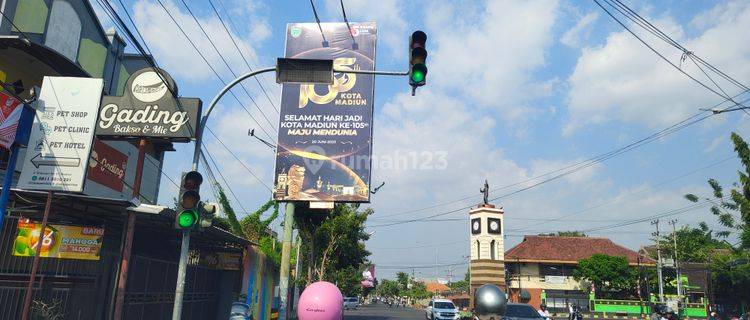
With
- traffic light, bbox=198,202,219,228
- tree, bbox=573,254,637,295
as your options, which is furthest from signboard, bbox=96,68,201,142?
tree, bbox=573,254,637,295

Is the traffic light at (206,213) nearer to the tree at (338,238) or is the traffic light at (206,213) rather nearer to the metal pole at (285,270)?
the metal pole at (285,270)

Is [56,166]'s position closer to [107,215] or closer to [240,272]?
[107,215]

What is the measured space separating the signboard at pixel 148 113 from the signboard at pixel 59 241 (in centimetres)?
247

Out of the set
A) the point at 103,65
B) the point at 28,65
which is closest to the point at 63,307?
the point at 28,65

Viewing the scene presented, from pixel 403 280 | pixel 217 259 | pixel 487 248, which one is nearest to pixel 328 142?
pixel 217 259

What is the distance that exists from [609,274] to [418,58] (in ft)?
165

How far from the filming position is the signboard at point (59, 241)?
9984 mm

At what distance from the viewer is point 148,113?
11883mm

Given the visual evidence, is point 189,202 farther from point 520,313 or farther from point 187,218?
point 520,313

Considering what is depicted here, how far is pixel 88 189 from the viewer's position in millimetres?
17422

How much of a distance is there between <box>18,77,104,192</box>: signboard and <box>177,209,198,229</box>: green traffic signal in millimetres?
3220

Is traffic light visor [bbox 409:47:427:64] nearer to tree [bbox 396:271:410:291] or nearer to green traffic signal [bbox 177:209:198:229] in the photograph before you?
green traffic signal [bbox 177:209:198:229]

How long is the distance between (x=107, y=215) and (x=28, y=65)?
23.4 ft

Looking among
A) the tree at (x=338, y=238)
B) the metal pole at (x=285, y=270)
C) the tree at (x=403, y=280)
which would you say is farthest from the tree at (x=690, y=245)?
the tree at (x=403, y=280)
